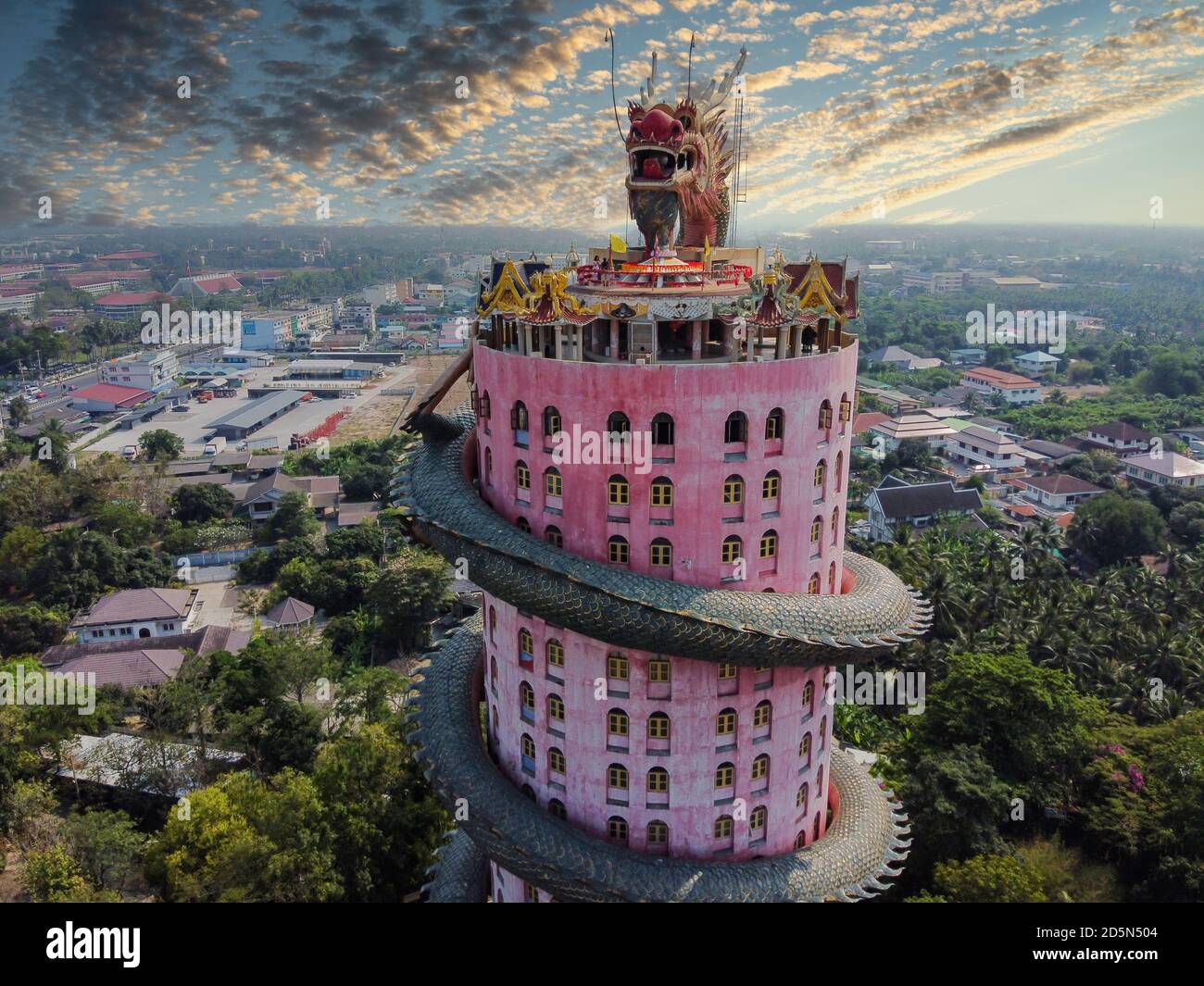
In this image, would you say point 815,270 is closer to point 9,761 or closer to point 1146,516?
point 9,761


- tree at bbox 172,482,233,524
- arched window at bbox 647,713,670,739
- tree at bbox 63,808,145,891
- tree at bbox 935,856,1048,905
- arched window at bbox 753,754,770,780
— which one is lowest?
tree at bbox 63,808,145,891

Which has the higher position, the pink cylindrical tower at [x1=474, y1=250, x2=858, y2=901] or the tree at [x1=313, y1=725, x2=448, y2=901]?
the pink cylindrical tower at [x1=474, y1=250, x2=858, y2=901]

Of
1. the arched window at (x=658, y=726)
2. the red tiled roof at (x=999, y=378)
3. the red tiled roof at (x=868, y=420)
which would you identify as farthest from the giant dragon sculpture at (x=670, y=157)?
the red tiled roof at (x=999, y=378)

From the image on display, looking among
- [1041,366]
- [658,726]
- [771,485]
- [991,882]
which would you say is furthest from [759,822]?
[1041,366]

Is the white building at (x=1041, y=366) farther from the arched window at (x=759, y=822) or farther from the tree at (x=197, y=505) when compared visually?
the arched window at (x=759, y=822)

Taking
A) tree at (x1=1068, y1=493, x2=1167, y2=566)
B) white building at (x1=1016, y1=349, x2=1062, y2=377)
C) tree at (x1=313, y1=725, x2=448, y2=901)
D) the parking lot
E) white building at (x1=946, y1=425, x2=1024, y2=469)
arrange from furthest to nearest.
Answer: white building at (x1=1016, y1=349, x2=1062, y2=377) → the parking lot → white building at (x1=946, y1=425, x2=1024, y2=469) → tree at (x1=1068, y1=493, x2=1167, y2=566) → tree at (x1=313, y1=725, x2=448, y2=901)

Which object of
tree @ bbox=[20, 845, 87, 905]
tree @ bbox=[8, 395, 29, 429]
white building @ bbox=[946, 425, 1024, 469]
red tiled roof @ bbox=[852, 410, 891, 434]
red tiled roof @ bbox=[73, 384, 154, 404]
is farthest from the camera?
red tiled roof @ bbox=[73, 384, 154, 404]

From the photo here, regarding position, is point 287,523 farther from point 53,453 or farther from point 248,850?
point 248,850

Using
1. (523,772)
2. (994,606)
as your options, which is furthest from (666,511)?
(994,606)

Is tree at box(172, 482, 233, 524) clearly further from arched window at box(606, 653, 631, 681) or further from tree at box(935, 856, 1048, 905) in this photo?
tree at box(935, 856, 1048, 905)

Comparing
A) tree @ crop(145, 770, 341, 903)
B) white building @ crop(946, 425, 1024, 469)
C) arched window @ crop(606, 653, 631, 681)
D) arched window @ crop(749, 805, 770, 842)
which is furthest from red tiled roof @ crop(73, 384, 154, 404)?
arched window @ crop(749, 805, 770, 842)
